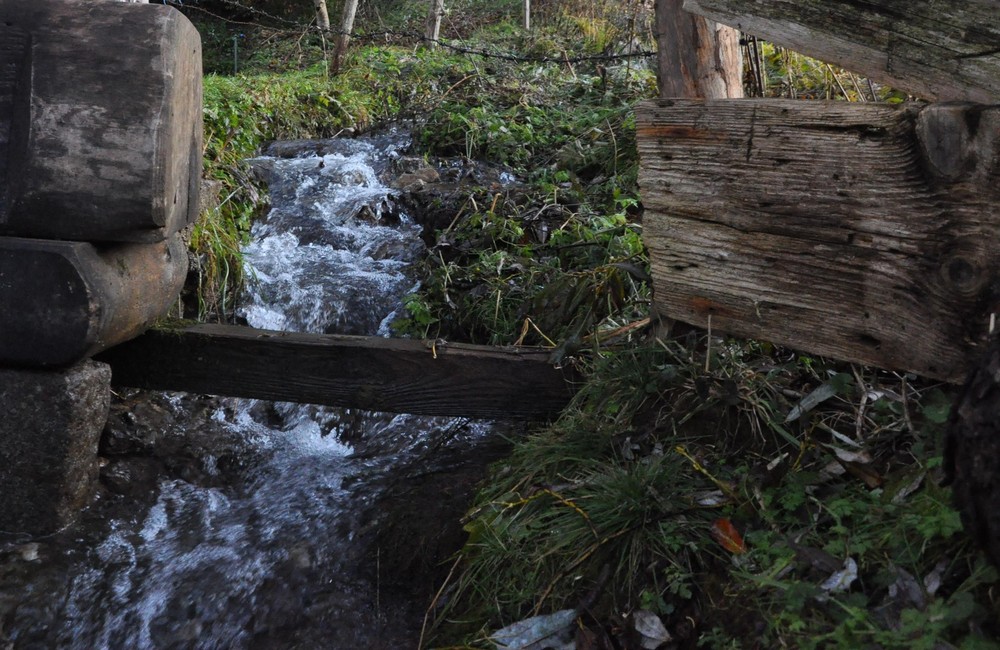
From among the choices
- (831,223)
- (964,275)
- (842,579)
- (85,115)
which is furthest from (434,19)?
(842,579)

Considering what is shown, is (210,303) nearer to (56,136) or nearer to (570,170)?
(56,136)

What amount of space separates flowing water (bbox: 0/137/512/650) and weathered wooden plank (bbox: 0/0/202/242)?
45.9 inches

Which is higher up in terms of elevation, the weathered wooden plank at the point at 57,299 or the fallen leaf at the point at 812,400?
the weathered wooden plank at the point at 57,299

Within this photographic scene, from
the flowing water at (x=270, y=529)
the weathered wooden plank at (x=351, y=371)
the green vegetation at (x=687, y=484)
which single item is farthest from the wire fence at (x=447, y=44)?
the weathered wooden plank at (x=351, y=371)

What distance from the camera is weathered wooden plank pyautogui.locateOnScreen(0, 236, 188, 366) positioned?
8.39 feet

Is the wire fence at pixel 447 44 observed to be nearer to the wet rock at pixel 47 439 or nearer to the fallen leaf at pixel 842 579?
the wet rock at pixel 47 439

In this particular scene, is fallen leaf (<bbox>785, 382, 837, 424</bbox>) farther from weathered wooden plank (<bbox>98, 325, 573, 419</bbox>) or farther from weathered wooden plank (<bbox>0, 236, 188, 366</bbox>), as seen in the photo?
weathered wooden plank (<bbox>0, 236, 188, 366</bbox>)

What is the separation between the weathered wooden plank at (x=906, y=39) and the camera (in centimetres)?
170

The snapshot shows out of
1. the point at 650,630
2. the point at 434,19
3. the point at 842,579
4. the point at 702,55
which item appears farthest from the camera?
the point at 434,19

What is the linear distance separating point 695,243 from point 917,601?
3.84 ft

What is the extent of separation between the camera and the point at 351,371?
3.10 m

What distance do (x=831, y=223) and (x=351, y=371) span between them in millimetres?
1775

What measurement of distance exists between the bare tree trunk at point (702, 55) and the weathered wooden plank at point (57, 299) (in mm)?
2194

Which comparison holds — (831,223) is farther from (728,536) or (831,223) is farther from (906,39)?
(728,536)
